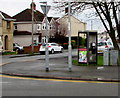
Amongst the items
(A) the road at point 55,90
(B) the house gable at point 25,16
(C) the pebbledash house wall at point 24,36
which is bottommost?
(A) the road at point 55,90

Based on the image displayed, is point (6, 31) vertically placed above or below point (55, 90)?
above

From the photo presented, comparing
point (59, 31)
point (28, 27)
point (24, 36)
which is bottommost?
point (24, 36)

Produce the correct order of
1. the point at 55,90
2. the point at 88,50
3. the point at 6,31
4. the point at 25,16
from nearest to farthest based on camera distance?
the point at 55,90 < the point at 88,50 < the point at 6,31 < the point at 25,16

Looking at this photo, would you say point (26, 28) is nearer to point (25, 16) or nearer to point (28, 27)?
point (28, 27)

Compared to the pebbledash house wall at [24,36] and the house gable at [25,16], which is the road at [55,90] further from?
the house gable at [25,16]

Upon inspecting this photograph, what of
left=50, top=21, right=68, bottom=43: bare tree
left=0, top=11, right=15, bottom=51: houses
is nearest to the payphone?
left=0, top=11, right=15, bottom=51: houses

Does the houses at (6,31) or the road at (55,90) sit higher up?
the houses at (6,31)

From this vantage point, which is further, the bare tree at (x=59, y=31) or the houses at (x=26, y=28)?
the houses at (x=26, y=28)

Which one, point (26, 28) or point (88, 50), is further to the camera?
point (26, 28)

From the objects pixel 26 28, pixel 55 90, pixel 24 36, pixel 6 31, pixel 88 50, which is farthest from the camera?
pixel 26 28

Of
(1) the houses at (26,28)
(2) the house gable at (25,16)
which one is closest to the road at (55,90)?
(1) the houses at (26,28)

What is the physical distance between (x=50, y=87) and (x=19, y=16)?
5326cm

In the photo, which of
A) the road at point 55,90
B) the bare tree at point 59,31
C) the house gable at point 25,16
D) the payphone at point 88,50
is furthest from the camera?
the house gable at point 25,16

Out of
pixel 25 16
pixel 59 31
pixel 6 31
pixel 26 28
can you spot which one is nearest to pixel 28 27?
pixel 26 28
